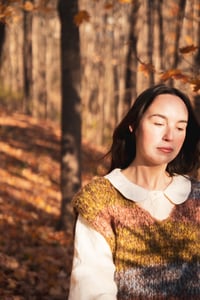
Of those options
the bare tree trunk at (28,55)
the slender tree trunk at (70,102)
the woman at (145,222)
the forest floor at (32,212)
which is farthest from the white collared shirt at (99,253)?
the bare tree trunk at (28,55)

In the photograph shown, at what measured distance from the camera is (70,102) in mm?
9375

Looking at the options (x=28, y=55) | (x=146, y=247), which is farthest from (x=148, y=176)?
(x=28, y=55)

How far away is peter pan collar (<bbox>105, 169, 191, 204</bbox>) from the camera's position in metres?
2.65

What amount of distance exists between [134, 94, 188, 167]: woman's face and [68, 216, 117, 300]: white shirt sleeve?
453 mm

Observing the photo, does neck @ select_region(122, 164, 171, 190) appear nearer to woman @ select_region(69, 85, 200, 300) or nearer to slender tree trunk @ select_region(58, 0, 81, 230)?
woman @ select_region(69, 85, 200, 300)

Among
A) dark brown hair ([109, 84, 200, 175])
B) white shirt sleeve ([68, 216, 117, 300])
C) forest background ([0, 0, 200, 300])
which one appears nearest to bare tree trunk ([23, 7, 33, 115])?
forest background ([0, 0, 200, 300])

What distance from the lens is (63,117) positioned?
959 centimetres

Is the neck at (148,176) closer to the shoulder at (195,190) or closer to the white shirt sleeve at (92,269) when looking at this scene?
the shoulder at (195,190)

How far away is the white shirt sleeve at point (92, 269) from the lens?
2.48 metres

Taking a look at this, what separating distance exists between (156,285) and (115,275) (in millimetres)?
187

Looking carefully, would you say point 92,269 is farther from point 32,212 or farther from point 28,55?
point 28,55

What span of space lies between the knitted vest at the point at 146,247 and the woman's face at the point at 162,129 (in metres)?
0.25

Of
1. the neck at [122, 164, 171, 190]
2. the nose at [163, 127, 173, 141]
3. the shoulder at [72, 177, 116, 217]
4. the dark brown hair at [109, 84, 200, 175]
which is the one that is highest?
the nose at [163, 127, 173, 141]

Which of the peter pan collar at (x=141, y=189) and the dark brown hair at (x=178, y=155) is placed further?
the dark brown hair at (x=178, y=155)
